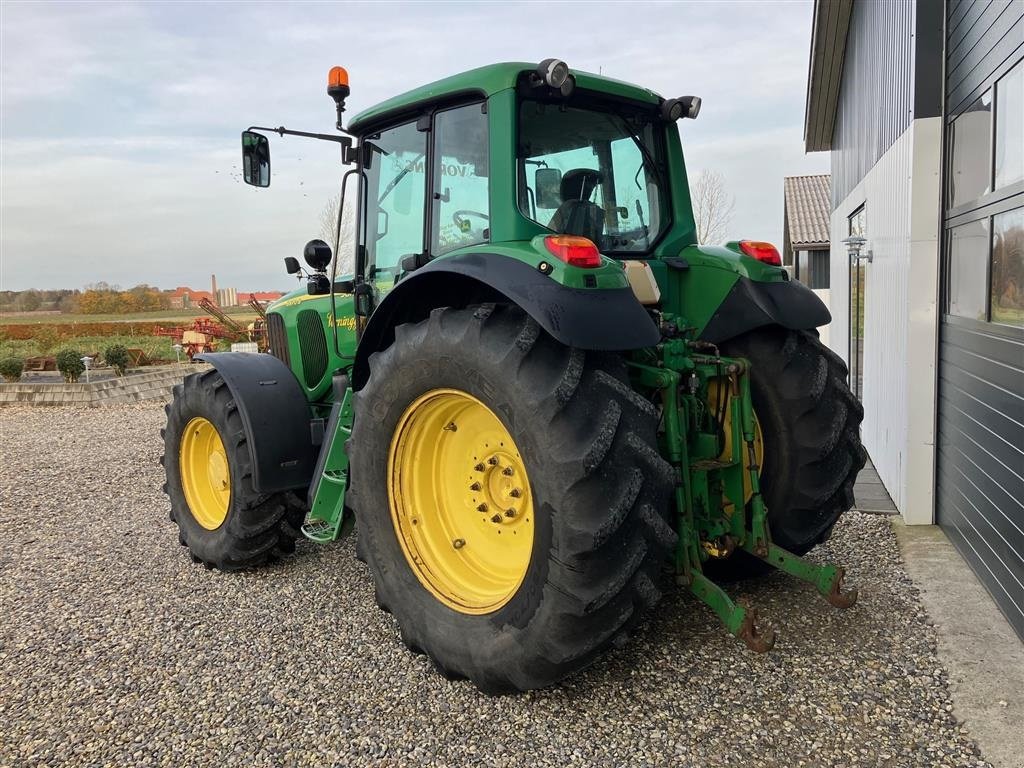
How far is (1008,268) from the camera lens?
12.3ft

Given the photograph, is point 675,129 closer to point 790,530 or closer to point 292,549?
point 790,530

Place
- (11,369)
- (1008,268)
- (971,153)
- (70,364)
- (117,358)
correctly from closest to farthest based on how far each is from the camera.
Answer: (1008,268) → (971,153) → (70,364) → (11,369) → (117,358)

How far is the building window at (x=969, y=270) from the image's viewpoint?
4.17 metres

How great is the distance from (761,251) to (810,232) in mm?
20868

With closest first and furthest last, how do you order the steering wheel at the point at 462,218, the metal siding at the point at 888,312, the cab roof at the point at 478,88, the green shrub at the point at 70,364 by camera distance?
the cab roof at the point at 478,88, the steering wheel at the point at 462,218, the metal siding at the point at 888,312, the green shrub at the point at 70,364

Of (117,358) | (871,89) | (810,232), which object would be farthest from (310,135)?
(810,232)

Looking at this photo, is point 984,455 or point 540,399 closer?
point 540,399

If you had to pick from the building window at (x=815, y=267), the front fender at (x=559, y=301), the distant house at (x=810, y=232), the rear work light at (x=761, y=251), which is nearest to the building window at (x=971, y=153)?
the rear work light at (x=761, y=251)

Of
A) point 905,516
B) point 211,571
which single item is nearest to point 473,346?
point 211,571

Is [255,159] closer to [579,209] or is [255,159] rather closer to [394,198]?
[394,198]

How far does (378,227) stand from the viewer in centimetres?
409

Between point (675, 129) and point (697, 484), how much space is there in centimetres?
179

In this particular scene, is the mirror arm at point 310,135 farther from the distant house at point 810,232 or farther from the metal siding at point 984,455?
the distant house at point 810,232

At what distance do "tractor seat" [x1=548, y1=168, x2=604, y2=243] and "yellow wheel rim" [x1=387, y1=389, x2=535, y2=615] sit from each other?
91cm
